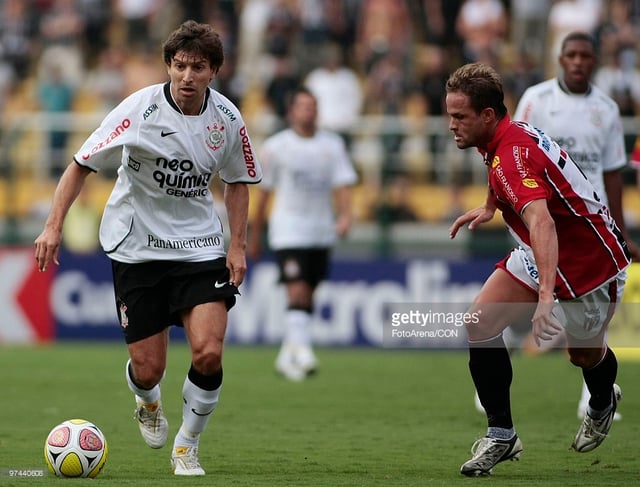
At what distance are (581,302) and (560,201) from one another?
63 cm

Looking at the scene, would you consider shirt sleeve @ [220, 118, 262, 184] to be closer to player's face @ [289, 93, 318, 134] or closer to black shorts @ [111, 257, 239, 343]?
black shorts @ [111, 257, 239, 343]

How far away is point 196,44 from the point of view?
22.7 ft

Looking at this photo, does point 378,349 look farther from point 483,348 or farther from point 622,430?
point 483,348

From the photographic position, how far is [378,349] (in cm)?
1641

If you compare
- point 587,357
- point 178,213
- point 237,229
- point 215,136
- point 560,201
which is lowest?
point 587,357

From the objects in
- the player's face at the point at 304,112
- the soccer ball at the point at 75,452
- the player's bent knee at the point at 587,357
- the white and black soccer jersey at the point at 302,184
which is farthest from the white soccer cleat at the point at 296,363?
the soccer ball at the point at 75,452

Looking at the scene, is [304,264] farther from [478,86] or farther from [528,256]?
[478,86]

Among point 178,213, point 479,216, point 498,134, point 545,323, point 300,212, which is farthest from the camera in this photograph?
A: point 300,212

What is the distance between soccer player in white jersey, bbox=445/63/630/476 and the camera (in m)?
6.64

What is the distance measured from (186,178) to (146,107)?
44 cm

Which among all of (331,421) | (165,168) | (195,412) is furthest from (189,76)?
(331,421)

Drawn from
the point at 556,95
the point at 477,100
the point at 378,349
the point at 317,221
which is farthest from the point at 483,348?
the point at 378,349

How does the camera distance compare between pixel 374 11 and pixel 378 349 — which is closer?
pixel 378 349

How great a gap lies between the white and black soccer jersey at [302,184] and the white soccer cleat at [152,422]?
18.8 ft
